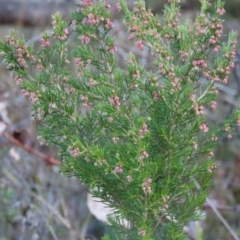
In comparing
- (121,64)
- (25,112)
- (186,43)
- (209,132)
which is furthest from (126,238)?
(121,64)

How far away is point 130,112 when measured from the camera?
53.6 inches

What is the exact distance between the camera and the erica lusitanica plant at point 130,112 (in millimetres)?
1320

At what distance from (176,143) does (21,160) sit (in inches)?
72.6

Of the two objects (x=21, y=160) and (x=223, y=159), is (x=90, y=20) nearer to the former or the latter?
(x=21, y=160)

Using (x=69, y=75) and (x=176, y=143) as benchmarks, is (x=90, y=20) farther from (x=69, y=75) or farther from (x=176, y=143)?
(x=176, y=143)

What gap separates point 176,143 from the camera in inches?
53.1

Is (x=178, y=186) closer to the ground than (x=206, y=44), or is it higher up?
closer to the ground

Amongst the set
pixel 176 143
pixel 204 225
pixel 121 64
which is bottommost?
pixel 204 225

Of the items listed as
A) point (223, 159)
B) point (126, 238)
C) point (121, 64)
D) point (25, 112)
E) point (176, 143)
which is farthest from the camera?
point (121, 64)

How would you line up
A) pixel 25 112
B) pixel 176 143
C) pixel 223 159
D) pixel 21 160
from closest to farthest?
1. pixel 176 143
2. pixel 21 160
3. pixel 25 112
4. pixel 223 159

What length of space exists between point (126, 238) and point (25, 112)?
224 cm

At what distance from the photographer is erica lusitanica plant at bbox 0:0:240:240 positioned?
1.32 m

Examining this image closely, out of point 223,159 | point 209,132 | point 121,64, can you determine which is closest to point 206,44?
point 209,132

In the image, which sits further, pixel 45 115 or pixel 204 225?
pixel 204 225
